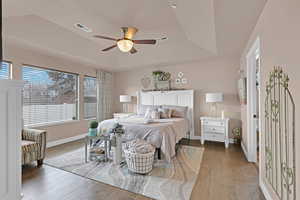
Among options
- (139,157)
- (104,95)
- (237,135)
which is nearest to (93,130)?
(139,157)

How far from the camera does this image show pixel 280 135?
162cm

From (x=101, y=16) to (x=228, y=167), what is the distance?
3.82 m

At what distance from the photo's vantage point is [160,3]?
2.82m

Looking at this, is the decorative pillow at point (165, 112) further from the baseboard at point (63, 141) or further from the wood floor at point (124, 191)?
the baseboard at point (63, 141)

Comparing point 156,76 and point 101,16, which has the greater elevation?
point 101,16

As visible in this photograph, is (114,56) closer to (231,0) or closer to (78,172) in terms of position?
(78,172)

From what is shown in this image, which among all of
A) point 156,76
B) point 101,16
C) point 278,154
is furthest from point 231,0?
point 156,76

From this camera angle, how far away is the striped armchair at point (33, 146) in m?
2.88

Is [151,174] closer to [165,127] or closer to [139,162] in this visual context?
[139,162]

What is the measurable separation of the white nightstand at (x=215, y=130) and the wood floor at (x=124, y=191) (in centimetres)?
108

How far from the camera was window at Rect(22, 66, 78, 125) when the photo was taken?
405cm

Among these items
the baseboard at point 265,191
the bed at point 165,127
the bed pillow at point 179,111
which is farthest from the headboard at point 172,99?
the baseboard at point 265,191

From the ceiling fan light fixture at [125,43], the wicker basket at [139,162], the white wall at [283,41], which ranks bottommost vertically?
the wicker basket at [139,162]

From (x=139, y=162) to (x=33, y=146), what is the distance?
2007 millimetres
